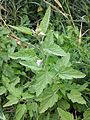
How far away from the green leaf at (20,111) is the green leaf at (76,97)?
0.17 m

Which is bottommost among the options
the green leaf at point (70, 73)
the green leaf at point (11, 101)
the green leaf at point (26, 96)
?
the green leaf at point (11, 101)

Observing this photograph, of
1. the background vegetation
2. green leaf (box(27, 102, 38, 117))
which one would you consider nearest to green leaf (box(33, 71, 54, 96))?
the background vegetation

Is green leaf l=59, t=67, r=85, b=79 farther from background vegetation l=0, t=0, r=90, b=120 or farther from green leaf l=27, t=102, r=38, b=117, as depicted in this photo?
green leaf l=27, t=102, r=38, b=117

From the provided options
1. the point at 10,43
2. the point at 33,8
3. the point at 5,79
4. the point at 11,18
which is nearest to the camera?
the point at 5,79

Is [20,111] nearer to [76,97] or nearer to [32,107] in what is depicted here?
[32,107]

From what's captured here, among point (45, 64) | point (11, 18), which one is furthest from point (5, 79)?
point (11, 18)

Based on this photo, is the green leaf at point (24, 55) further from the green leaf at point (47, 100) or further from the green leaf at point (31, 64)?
the green leaf at point (47, 100)

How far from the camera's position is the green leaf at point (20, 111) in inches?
47.9

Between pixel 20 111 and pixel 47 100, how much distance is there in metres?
0.11

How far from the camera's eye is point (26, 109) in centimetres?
124

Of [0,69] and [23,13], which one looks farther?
[23,13]

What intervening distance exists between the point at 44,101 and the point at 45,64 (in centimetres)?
13

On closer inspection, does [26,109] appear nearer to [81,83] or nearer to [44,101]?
[44,101]

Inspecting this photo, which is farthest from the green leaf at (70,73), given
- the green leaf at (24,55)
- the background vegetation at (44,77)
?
the green leaf at (24,55)
